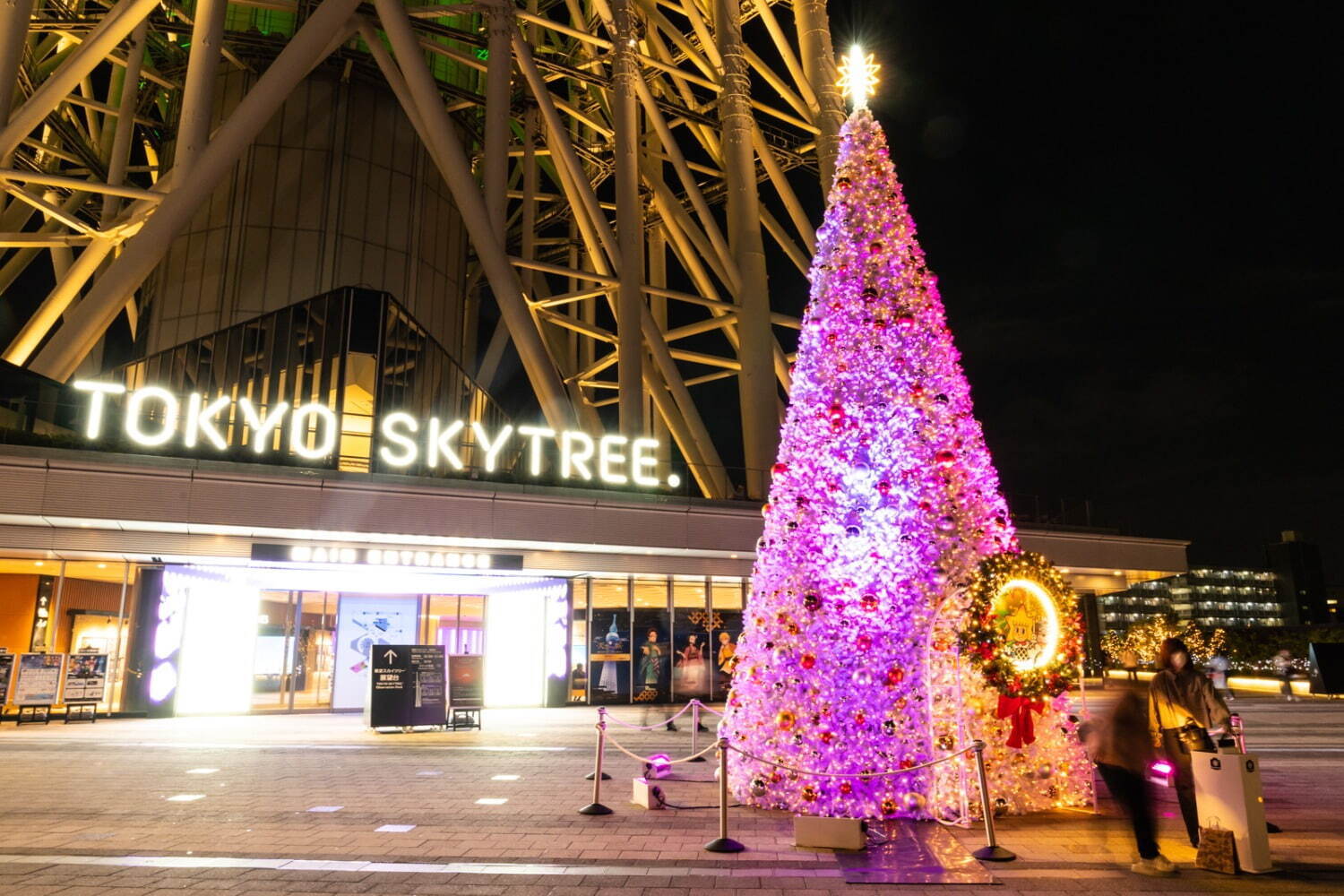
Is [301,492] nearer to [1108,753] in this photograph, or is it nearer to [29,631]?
[29,631]

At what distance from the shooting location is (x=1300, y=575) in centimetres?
6234

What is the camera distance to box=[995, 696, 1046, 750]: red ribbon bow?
8.91m

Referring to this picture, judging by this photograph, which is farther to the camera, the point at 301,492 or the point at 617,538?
the point at 617,538

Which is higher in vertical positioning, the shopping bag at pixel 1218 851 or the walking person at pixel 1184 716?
the walking person at pixel 1184 716

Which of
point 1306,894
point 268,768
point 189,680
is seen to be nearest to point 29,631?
point 189,680

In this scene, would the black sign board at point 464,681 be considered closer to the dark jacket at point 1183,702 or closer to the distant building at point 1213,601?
the dark jacket at point 1183,702

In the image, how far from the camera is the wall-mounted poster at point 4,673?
58.3ft

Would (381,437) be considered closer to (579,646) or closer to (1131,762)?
(579,646)

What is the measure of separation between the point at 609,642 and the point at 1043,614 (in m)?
16.0

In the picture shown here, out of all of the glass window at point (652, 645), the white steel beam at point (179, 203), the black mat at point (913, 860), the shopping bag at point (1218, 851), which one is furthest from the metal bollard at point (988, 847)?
the white steel beam at point (179, 203)

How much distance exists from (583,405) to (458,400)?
32.2 ft

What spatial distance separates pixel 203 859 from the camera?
6.99 meters

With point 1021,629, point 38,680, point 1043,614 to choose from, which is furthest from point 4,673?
point 1043,614

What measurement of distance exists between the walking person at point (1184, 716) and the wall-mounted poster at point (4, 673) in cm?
2006
